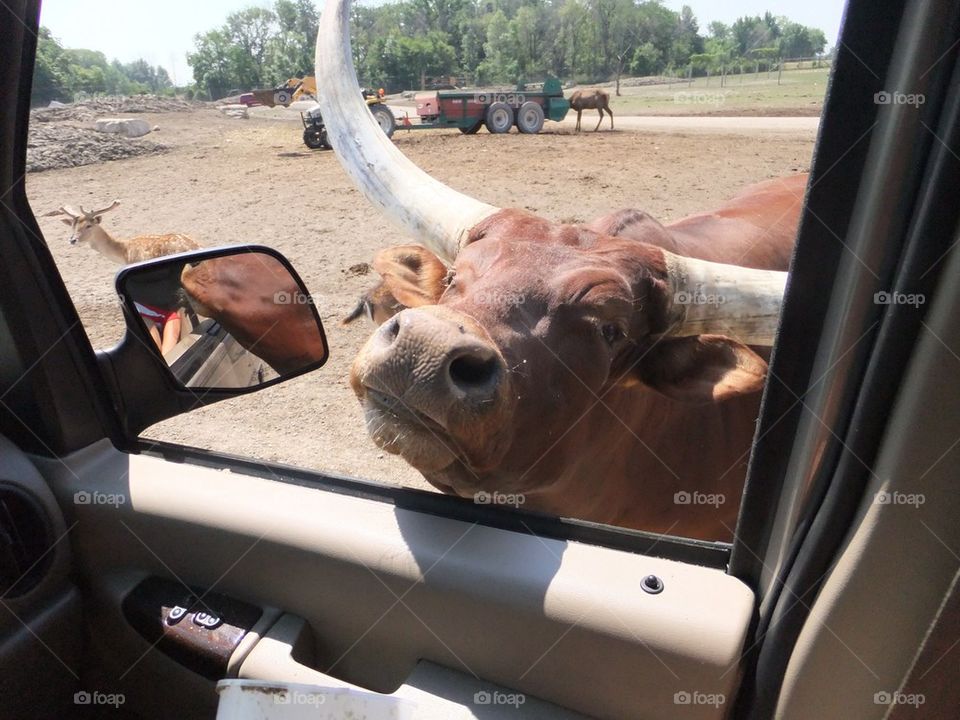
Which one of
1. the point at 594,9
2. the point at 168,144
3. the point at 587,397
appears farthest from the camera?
the point at 594,9

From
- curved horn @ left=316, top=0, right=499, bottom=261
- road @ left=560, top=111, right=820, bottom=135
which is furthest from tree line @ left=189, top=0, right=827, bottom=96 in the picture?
curved horn @ left=316, top=0, right=499, bottom=261

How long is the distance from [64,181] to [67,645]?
54.6 ft

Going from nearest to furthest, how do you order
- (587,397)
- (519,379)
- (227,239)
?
(519,379) → (587,397) → (227,239)

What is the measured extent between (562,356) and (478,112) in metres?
20.4

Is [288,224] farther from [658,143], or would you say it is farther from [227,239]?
[658,143]

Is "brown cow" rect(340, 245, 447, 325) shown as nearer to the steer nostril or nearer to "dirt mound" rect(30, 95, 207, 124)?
the steer nostril

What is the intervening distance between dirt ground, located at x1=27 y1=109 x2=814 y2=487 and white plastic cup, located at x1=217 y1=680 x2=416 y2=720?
2.88 metres

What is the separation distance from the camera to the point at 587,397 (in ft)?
8.02

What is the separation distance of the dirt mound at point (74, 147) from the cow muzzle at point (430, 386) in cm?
1830

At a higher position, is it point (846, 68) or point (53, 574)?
point (846, 68)

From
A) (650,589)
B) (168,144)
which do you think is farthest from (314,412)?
(168,144)

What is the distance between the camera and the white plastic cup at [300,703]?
1335 millimetres

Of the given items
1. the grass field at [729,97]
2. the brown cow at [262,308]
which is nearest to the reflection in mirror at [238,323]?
the brown cow at [262,308]

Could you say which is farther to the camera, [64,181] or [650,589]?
[64,181]
